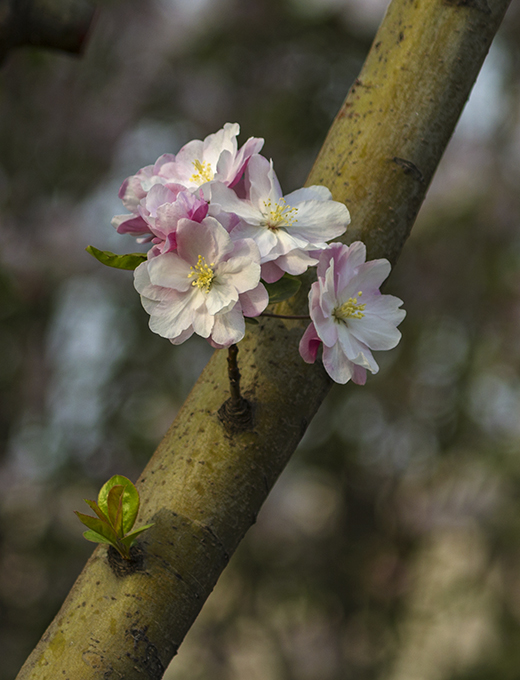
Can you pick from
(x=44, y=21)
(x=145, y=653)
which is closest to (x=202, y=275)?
(x=145, y=653)

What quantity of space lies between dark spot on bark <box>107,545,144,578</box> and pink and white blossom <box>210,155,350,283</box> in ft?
0.92

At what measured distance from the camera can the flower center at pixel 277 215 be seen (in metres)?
0.47

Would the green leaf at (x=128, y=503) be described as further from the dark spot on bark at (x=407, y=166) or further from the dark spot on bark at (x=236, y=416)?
the dark spot on bark at (x=407, y=166)

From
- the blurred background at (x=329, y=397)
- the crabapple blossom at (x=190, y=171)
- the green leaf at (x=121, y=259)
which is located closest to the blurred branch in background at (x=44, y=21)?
the crabapple blossom at (x=190, y=171)

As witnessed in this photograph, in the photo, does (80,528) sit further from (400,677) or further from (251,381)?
(251,381)

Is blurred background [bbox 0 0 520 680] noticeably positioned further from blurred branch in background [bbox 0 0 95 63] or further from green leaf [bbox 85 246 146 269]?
green leaf [bbox 85 246 146 269]

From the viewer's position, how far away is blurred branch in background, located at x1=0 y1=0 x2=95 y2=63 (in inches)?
37.7

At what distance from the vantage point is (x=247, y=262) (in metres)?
0.43

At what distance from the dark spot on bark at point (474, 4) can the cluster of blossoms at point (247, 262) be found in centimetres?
34

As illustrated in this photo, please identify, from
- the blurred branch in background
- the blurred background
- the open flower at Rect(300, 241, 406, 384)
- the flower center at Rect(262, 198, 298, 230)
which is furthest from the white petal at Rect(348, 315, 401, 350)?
the blurred background

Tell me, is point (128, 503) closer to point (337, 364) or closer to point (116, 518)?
point (116, 518)

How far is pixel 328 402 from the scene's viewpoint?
2.96 m

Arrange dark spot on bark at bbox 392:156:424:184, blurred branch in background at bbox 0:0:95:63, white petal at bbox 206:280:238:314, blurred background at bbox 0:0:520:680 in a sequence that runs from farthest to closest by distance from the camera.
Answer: blurred background at bbox 0:0:520:680, blurred branch in background at bbox 0:0:95:63, dark spot on bark at bbox 392:156:424:184, white petal at bbox 206:280:238:314

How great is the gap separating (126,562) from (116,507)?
2.3 inches
